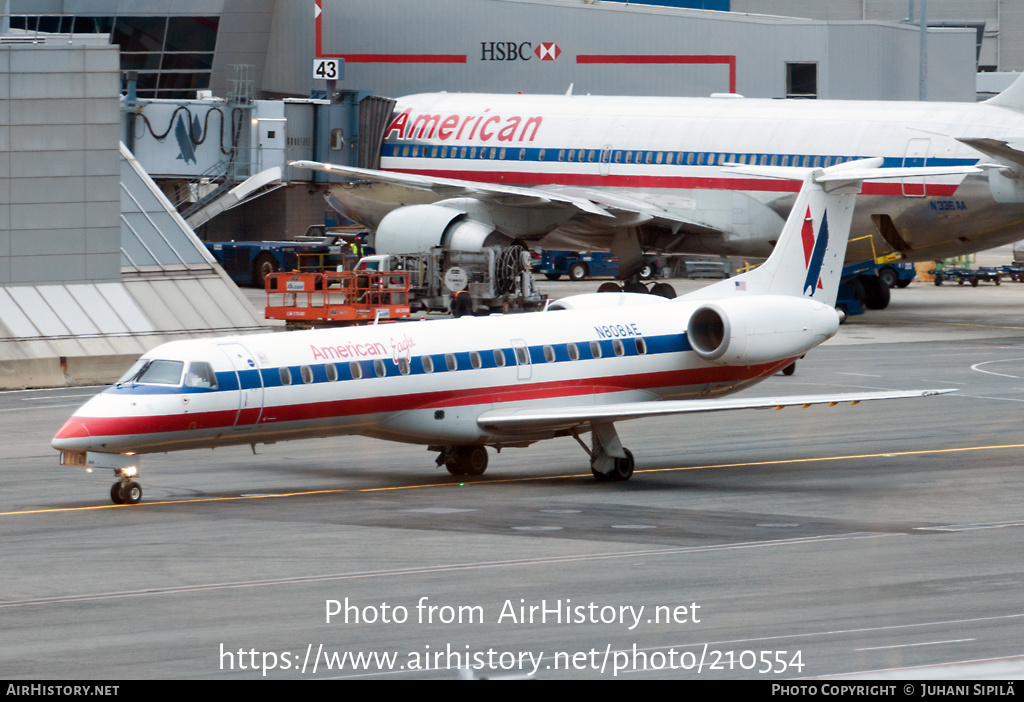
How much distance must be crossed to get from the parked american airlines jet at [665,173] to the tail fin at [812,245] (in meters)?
17.0

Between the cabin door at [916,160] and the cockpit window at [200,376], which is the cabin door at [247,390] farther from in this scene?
the cabin door at [916,160]

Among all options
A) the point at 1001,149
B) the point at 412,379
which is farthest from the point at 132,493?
the point at 1001,149

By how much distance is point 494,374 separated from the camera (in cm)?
2886

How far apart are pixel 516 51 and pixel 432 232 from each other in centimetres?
2819

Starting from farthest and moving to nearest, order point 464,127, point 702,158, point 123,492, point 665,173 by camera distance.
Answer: point 464,127
point 665,173
point 702,158
point 123,492

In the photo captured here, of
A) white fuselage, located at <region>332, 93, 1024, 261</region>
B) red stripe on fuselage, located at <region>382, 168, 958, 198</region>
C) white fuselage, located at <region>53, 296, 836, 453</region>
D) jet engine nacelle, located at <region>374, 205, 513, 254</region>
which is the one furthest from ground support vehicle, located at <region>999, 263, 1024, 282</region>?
white fuselage, located at <region>53, 296, 836, 453</region>

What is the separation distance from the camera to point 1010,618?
1836 cm

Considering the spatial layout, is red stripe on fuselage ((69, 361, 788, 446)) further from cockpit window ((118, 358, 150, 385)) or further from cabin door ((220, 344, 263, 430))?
cockpit window ((118, 358, 150, 385))

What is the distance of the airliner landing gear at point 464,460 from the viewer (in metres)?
29.7

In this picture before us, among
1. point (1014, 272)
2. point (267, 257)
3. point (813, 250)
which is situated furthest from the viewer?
point (1014, 272)

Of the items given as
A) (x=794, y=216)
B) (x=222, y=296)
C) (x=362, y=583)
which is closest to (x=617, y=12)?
(x=222, y=296)

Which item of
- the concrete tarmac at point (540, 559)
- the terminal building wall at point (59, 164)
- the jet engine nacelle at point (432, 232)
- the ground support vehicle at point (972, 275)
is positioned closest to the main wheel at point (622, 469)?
the concrete tarmac at point (540, 559)

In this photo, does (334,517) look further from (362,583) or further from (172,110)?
(172,110)

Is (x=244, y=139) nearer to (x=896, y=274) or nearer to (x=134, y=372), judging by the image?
(x=896, y=274)
